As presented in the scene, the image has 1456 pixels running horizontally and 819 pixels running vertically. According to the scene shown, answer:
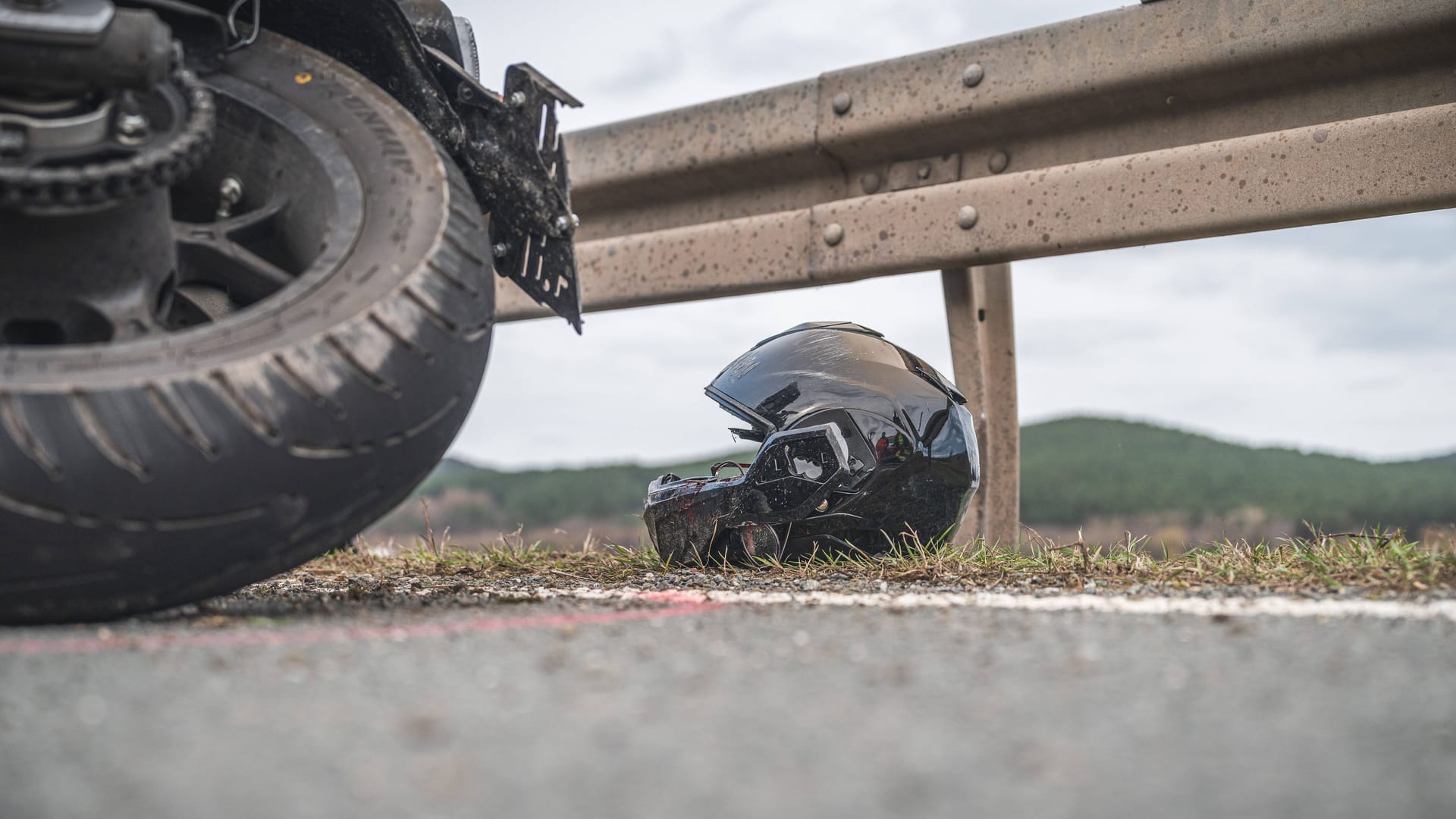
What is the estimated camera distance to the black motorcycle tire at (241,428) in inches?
74.6

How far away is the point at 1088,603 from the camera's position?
2.39m

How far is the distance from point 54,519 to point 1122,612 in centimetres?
195

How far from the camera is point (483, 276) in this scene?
98.6 inches

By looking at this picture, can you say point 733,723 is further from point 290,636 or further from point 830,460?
point 830,460

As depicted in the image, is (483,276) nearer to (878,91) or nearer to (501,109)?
(501,109)

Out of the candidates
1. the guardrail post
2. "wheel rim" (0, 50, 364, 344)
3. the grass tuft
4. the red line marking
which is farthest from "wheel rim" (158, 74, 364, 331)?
the guardrail post

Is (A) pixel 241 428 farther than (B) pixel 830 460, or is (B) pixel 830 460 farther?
(B) pixel 830 460

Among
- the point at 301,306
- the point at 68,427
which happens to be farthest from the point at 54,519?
the point at 301,306

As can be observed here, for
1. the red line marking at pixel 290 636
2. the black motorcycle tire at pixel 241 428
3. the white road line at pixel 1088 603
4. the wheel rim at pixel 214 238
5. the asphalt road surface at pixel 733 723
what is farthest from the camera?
the wheel rim at pixel 214 238

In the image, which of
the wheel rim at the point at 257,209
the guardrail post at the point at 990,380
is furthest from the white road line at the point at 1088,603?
the guardrail post at the point at 990,380

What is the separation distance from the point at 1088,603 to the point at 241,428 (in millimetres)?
1734

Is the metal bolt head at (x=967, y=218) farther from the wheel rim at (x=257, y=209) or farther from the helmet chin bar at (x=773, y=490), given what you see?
the wheel rim at (x=257, y=209)

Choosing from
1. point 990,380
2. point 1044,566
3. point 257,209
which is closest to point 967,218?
point 990,380

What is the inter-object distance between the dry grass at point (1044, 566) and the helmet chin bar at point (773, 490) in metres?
0.14
